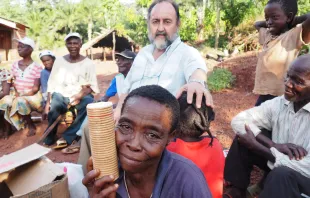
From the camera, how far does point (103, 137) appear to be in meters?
1.23

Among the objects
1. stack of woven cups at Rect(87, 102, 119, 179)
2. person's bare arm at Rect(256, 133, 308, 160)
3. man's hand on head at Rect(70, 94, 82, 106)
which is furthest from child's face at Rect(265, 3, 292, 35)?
man's hand on head at Rect(70, 94, 82, 106)

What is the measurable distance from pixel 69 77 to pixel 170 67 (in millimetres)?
2788

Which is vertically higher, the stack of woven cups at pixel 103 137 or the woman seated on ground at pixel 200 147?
the stack of woven cups at pixel 103 137

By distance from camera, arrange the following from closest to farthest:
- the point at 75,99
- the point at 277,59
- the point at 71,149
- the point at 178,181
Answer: the point at 178,181 < the point at 277,59 < the point at 71,149 < the point at 75,99

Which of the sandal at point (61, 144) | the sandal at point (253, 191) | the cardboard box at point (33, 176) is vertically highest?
the cardboard box at point (33, 176)

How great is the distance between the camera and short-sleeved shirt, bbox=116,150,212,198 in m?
1.34

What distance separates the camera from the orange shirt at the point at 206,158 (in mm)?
1902

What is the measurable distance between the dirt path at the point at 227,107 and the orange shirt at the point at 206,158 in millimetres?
2452

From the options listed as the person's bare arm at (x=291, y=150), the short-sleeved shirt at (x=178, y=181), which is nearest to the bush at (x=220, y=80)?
the person's bare arm at (x=291, y=150)

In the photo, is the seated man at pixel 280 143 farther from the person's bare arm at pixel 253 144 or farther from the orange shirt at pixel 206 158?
the orange shirt at pixel 206 158

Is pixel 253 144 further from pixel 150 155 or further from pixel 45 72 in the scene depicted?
pixel 45 72

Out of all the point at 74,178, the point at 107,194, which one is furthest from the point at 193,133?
the point at 74,178

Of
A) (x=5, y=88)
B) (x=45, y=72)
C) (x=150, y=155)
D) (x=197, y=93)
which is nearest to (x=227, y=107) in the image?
(x=45, y=72)

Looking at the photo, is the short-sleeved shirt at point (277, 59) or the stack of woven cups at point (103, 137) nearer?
the stack of woven cups at point (103, 137)
